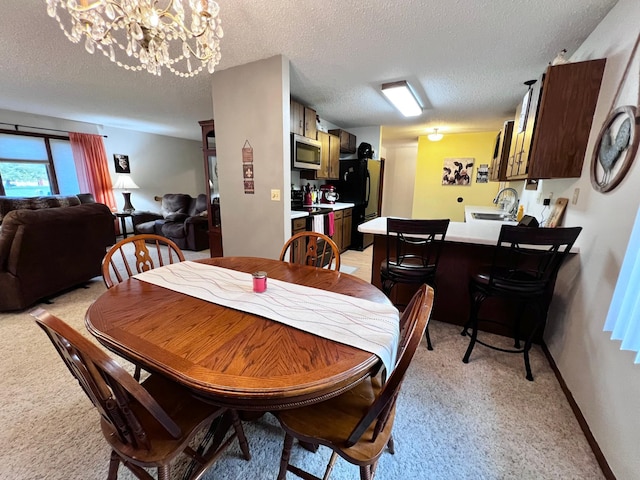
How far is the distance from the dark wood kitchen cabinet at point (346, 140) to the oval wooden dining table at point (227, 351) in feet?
14.2

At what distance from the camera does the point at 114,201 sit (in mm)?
5898

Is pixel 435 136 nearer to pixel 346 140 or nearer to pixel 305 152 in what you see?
pixel 346 140

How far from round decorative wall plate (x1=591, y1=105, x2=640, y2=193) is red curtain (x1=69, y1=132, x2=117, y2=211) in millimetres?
7554

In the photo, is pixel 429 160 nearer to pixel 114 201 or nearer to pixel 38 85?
pixel 38 85

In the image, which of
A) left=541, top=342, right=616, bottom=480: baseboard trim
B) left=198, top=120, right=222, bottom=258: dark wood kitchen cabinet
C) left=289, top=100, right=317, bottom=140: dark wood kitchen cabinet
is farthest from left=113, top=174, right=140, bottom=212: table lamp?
left=541, top=342, right=616, bottom=480: baseboard trim

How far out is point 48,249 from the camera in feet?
8.66

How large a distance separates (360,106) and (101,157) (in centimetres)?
554

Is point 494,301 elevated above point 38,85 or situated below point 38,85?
below

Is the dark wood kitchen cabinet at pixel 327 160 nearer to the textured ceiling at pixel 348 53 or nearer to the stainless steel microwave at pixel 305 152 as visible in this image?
the stainless steel microwave at pixel 305 152

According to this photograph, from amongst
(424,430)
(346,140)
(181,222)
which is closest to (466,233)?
(424,430)

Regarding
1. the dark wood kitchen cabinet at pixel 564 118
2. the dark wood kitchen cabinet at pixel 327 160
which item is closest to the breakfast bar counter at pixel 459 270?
the dark wood kitchen cabinet at pixel 564 118

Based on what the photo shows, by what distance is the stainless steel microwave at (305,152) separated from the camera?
331cm

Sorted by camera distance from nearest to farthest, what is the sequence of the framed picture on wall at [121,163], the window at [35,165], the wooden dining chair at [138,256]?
1. the wooden dining chair at [138,256]
2. the window at [35,165]
3. the framed picture on wall at [121,163]

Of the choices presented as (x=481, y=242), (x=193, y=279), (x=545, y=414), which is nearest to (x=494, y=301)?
(x=481, y=242)
